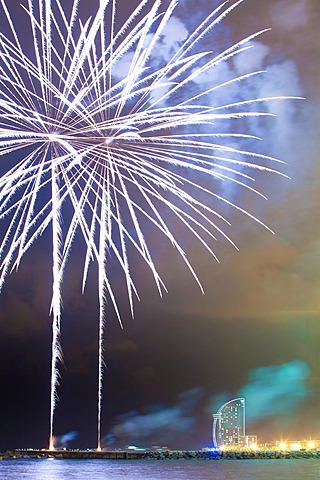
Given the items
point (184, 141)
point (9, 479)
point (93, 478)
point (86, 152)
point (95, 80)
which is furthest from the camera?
point (93, 478)

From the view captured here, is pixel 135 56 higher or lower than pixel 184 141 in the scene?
higher

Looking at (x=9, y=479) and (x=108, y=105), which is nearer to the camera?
(x=108, y=105)

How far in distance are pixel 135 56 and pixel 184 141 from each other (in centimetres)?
206

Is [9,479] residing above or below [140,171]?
below

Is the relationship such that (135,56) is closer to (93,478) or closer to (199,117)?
(199,117)

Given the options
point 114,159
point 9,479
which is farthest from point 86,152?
point 9,479

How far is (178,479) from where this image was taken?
53.9 m

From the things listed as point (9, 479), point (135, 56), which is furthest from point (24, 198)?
point (9, 479)

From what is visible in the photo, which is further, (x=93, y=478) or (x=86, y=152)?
(x=93, y=478)

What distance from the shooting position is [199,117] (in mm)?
13766

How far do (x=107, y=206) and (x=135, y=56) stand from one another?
2.98 m

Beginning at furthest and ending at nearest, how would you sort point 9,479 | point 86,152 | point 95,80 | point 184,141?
point 9,479 → point 184,141 → point 86,152 → point 95,80

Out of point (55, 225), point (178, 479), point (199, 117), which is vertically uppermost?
point (199, 117)

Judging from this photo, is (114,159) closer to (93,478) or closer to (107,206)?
(107,206)
